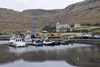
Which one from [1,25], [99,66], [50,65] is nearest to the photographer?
[99,66]

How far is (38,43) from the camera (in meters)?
61.9

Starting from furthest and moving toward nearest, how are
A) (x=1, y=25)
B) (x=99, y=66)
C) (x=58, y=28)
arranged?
1. (x=1, y=25)
2. (x=58, y=28)
3. (x=99, y=66)

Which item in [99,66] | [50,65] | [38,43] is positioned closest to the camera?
[99,66]

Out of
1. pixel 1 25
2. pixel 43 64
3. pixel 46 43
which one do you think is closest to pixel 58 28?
pixel 46 43

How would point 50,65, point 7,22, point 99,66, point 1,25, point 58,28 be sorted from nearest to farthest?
point 99,66 < point 50,65 < point 58,28 < point 1,25 < point 7,22

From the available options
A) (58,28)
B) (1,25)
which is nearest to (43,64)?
(58,28)

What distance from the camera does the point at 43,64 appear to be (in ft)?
92.4

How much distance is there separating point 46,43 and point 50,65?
120 ft

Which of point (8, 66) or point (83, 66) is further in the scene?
point (8, 66)

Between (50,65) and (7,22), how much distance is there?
175 meters

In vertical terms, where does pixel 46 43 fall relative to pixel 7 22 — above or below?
below

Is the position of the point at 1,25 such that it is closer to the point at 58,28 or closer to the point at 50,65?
the point at 58,28

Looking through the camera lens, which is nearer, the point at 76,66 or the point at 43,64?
the point at 76,66

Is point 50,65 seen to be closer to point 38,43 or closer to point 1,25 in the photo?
point 38,43
